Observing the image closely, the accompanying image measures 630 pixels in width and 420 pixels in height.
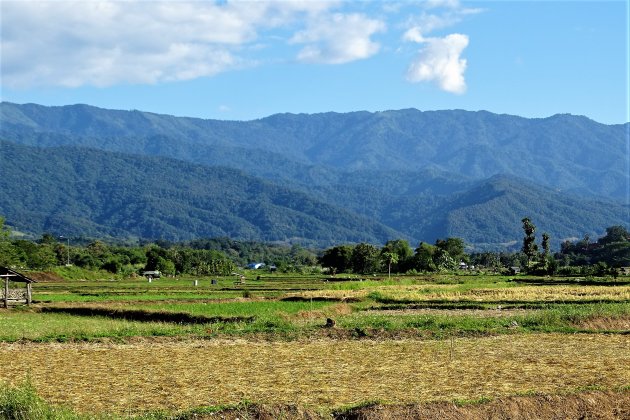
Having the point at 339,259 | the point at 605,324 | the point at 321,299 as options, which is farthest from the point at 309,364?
the point at 339,259

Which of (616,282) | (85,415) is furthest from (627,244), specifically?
(85,415)

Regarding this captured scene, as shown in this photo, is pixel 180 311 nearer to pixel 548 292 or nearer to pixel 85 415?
pixel 85 415

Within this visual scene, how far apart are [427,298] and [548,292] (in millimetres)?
11454

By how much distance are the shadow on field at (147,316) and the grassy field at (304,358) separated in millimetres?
115

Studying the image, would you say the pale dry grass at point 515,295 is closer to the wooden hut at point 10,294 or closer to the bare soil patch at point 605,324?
the bare soil patch at point 605,324

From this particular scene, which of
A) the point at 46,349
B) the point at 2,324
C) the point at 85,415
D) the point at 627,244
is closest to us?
the point at 85,415

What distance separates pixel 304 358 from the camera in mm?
23953

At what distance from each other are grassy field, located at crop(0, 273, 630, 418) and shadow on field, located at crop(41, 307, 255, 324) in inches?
4.5

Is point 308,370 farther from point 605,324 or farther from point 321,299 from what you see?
point 321,299

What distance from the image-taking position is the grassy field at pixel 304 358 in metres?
17.9

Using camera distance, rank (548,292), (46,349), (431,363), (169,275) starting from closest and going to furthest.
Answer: (431,363), (46,349), (548,292), (169,275)

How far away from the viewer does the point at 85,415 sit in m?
15.7

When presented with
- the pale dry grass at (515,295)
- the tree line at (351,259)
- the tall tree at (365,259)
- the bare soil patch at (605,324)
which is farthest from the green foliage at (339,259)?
the bare soil patch at (605,324)

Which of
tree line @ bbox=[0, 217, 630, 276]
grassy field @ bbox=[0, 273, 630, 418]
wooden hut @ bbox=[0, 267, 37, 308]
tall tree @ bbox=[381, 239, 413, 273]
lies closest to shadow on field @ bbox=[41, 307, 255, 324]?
grassy field @ bbox=[0, 273, 630, 418]
